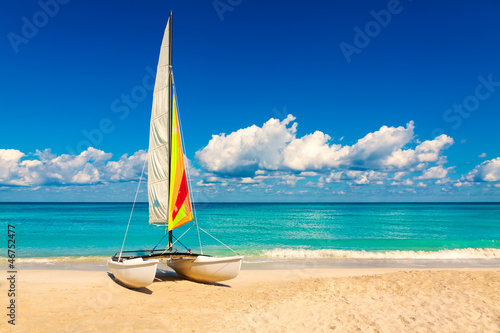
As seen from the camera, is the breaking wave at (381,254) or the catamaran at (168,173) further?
the breaking wave at (381,254)

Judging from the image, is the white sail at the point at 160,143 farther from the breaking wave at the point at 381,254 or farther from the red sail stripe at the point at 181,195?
the breaking wave at the point at 381,254

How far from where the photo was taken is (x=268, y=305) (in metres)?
9.13

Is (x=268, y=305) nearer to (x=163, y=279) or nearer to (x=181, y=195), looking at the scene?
(x=163, y=279)

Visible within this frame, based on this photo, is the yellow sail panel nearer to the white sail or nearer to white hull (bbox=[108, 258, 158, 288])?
the white sail

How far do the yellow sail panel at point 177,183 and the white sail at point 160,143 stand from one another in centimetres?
23

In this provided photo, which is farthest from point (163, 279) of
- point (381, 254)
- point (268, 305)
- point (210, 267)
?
point (381, 254)

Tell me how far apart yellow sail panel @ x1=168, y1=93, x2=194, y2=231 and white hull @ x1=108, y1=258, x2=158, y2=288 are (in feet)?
7.27

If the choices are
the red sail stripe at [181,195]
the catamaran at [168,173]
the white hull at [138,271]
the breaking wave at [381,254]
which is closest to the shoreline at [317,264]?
the breaking wave at [381,254]

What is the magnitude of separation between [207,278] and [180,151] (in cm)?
486

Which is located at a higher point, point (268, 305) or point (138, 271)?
point (138, 271)

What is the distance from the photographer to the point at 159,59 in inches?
507

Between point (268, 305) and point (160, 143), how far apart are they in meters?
7.02

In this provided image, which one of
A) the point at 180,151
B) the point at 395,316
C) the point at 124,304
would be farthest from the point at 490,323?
the point at 180,151

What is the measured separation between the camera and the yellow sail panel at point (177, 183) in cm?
1234
